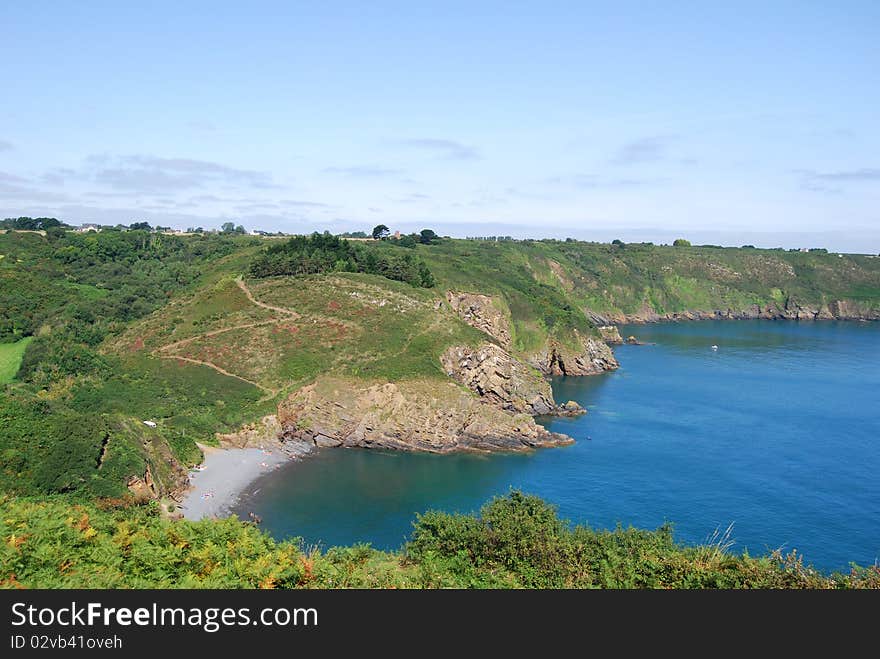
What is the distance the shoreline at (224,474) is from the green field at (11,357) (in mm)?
29179

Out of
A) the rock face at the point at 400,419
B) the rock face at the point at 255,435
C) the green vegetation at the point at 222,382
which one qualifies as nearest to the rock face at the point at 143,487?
the green vegetation at the point at 222,382

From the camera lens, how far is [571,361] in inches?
4422

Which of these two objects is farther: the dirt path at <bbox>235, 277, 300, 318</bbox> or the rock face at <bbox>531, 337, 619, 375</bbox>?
the rock face at <bbox>531, 337, 619, 375</bbox>

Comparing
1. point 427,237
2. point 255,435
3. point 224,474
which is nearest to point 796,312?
point 427,237

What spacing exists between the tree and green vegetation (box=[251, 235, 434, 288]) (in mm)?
58918

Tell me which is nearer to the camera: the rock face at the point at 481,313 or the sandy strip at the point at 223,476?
the sandy strip at the point at 223,476

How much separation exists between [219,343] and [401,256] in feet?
132

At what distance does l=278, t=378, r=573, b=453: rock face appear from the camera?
231 ft

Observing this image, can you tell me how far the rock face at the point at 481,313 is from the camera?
352 ft

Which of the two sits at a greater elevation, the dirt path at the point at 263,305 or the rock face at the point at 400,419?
the dirt path at the point at 263,305

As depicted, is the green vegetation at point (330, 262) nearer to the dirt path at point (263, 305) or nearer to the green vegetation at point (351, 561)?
the dirt path at point (263, 305)

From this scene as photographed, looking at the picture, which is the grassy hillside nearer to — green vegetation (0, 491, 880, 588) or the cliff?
the cliff

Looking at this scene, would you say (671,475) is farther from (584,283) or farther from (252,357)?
(584,283)

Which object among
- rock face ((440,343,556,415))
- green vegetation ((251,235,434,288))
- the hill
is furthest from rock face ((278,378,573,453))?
green vegetation ((251,235,434,288))
